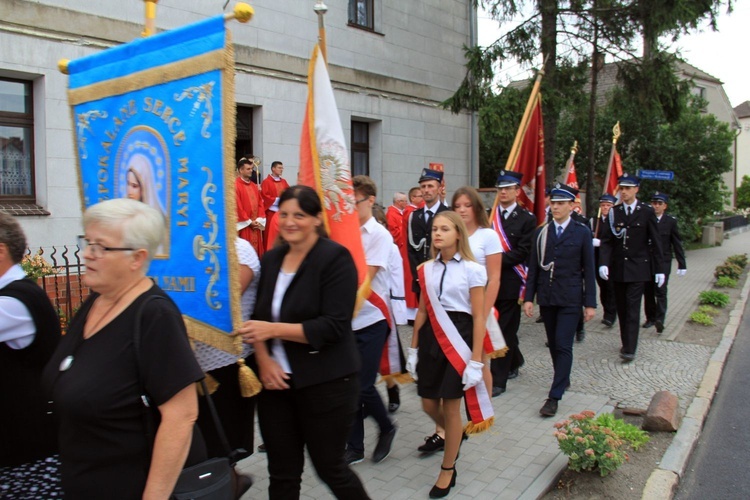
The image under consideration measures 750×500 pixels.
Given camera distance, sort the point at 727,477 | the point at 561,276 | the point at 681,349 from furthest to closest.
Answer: the point at 681,349, the point at 561,276, the point at 727,477

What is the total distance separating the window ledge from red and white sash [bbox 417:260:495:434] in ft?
24.0

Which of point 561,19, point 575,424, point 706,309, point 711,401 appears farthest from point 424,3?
point 575,424

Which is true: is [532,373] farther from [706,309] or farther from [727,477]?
[706,309]

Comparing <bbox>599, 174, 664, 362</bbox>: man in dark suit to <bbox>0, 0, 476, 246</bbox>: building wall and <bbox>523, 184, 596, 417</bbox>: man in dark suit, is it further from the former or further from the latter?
<bbox>0, 0, 476, 246</bbox>: building wall

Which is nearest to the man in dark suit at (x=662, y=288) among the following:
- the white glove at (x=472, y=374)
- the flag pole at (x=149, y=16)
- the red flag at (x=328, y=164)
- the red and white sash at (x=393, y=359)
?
the red and white sash at (x=393, y=359)

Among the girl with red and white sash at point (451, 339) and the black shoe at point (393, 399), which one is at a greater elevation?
the girl with red and white sash at point (451, 339)

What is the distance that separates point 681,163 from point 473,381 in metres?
22.4

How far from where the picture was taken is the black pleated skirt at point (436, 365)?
3963mm

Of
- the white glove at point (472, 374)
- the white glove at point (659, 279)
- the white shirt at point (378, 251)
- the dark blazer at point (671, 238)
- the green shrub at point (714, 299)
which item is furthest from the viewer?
the green shrub at point (714, 299)

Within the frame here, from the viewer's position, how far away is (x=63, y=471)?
206 cm

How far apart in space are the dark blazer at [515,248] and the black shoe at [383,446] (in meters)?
2.15

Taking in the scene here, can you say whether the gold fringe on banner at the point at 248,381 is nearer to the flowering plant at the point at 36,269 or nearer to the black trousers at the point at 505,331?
the black trousers at the point at 505,331

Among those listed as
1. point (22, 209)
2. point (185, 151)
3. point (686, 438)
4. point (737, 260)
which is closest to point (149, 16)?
point (185, 151)

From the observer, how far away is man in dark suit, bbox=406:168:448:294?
6570 millimetres
